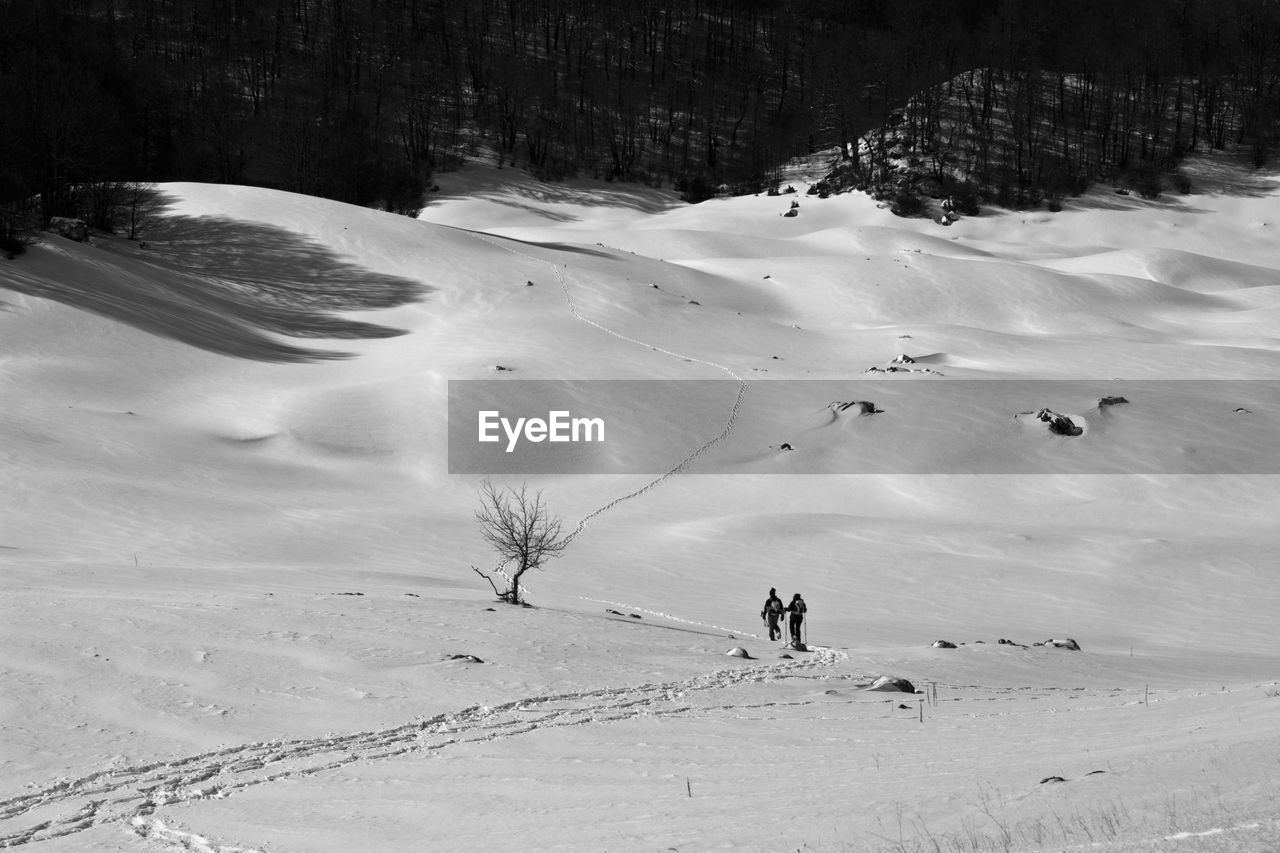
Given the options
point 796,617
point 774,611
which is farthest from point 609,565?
point 796,617

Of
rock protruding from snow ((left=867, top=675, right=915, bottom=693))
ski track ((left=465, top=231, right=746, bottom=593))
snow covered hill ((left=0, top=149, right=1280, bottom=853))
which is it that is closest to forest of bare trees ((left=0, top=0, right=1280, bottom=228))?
snow covered hill ((left=0, top=149, right=1280, bottom=853))

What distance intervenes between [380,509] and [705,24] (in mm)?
101290

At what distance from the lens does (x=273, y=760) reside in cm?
946

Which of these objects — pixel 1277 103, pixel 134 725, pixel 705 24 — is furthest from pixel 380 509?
pixel 705 24

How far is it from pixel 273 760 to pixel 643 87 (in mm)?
96954

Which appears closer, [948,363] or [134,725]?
[134,725]

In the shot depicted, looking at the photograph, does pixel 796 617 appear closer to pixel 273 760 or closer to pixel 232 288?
pixel 273 760

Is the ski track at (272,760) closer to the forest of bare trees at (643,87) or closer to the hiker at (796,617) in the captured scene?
the hiker at (796,617)

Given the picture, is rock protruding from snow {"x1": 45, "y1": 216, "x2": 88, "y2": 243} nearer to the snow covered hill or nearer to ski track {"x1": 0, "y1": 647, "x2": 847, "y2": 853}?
the snow covered hill

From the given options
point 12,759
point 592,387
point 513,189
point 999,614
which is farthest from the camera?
point 513,189

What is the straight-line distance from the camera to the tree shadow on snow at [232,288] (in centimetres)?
3741

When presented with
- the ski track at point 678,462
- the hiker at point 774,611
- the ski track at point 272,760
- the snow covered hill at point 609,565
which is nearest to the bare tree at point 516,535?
the ski track at point 678,462

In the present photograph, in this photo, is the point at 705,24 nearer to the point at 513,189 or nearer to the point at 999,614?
the point at 513,189

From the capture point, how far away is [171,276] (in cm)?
4297
